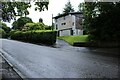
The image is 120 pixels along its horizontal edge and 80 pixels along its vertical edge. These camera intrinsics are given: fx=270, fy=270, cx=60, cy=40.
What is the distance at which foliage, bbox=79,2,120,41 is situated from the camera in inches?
1209

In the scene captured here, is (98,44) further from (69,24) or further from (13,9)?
(69,24)

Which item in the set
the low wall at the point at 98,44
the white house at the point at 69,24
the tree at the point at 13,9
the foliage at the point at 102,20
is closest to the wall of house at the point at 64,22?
the white house at the point at 69,24

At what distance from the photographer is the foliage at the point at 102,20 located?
3072 centimetres

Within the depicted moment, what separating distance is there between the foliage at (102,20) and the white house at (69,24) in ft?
94.3

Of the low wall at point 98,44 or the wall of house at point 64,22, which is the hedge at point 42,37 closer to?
the low wall at point 98,44

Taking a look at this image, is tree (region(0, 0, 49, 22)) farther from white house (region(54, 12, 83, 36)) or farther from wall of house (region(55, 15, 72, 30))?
wall of house (region(55, 15, 72, 30))

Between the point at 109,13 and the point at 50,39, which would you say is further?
the point at 50,39

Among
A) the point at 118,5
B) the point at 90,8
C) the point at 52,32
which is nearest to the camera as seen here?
the point at 118,5

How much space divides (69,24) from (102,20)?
3809cm

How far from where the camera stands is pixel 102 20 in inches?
1244

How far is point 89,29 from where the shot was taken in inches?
1323

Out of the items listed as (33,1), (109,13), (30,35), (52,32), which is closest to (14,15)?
(33,1)

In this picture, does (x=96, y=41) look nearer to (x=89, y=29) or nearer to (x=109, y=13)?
(x=89, y=29)

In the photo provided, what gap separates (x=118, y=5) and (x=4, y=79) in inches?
920
